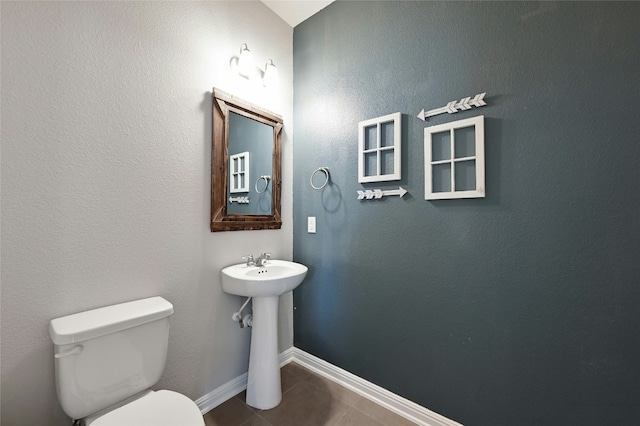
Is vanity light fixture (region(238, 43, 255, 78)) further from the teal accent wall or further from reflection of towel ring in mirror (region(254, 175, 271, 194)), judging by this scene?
reflection of towel ring in mirror (region(254, 175, 271, 194))

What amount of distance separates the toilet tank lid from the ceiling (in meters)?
2.01

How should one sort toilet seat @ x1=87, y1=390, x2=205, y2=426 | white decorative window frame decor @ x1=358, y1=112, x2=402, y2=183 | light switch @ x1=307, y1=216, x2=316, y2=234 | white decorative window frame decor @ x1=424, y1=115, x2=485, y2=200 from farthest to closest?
light switch @ x1=307, y1=216, x2=316, y2=234
white decorative window frame decor @ x1=358, y1=112, x2=402, y2=183
white decorative window frame decor @ x1=424, y1=115, x2=485, y2=200
toilet seat @ x1=87, y1=390, x2=205, y2=426

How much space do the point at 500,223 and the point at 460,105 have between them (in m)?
0.60

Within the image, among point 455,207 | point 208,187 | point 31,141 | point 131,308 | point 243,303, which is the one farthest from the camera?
point 243,303

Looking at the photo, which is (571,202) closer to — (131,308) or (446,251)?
(446,251)

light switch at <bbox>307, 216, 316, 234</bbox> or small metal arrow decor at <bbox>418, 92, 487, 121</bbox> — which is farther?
light switch at <bbox>307, 216, 316, 234</bbox>

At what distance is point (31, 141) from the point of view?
0.98 metres

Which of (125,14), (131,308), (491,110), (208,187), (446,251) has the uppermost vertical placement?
(125,14)

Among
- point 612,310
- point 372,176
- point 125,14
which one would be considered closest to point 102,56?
point 125,14

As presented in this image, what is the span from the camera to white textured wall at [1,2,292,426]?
3.16 ft

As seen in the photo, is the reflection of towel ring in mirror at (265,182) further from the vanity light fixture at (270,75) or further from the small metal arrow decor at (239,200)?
the vanity light fixture at (270,75)

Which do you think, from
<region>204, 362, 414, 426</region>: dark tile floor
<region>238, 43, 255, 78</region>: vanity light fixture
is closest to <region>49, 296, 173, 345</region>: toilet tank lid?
<region>204, 362, 414, 426</region>: dark tile floor

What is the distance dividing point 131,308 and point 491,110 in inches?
72.6

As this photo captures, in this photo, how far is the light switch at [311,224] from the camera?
74.2 inches
